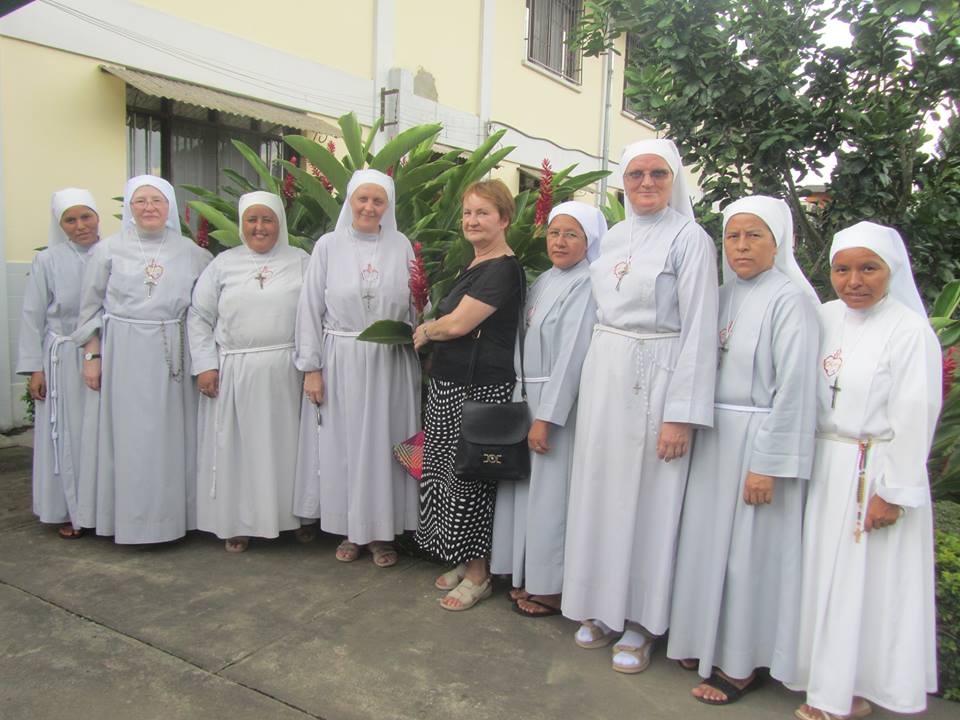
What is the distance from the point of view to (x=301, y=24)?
27.2ft

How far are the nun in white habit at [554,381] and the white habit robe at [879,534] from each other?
38.2 inches

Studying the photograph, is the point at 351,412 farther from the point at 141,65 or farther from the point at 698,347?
the point at 141,65

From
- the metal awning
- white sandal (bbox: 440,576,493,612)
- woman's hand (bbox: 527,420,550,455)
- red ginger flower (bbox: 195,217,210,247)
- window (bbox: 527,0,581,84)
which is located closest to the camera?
woman's hand (bbox: 527,420,550,455)

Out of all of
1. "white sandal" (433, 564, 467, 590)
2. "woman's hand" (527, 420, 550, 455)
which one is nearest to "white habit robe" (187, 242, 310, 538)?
"white sandal" (433, 564, 467, 590)

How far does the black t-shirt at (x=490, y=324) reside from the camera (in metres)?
3.23

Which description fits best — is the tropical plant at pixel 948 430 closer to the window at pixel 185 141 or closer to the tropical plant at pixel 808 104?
the tropical plant at pixel 808 104

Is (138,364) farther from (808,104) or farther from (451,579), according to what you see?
(808,104)

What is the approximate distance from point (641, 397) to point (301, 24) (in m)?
6.98

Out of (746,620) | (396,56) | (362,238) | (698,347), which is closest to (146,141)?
(396,56)

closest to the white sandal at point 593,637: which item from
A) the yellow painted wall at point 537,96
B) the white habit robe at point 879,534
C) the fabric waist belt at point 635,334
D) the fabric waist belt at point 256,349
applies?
the white habit robe at point 879,534

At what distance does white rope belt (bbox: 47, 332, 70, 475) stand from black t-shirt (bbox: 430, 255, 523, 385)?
211 cm

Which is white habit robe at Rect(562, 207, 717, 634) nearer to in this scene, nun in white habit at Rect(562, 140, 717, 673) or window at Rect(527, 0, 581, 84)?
nun in white habit at Rect(562, 140, 717, 673)

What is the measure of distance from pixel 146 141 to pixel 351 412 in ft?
15.6

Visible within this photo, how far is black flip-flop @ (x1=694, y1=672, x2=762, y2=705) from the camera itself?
270 centimetres
